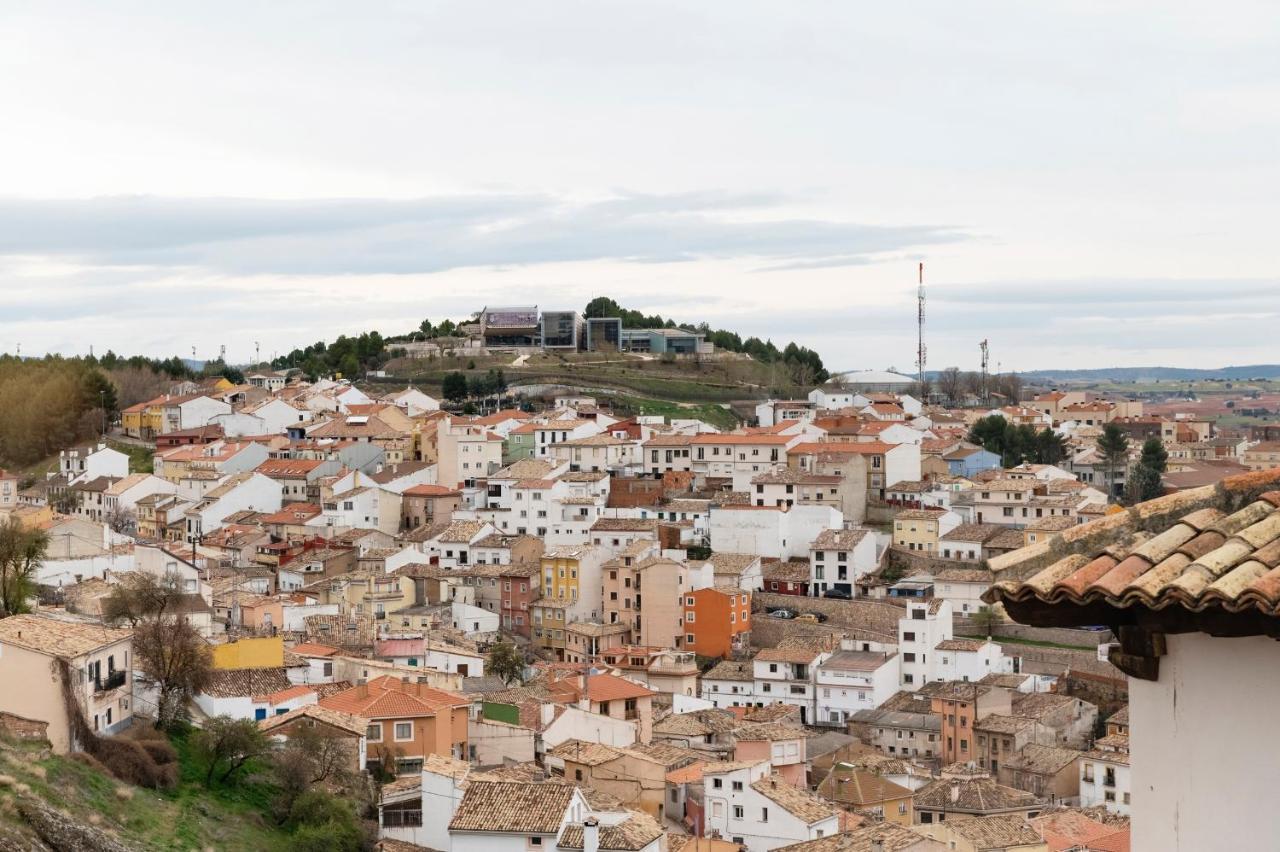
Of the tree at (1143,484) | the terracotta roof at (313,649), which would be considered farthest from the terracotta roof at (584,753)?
the tree at (1143,484)

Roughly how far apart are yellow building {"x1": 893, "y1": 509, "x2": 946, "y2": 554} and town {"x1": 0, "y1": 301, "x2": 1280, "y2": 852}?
0.19 feet

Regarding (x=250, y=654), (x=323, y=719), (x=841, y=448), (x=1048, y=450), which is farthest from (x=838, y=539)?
(x=1048, y=450)

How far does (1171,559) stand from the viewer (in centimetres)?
258

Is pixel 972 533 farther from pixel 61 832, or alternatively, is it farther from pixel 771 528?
pixel 61 832

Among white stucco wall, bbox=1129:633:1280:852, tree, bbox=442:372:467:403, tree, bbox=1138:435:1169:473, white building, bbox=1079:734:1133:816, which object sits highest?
white stucco wall, bbox=1129:633:1280:852

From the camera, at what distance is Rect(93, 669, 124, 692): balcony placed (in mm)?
15880

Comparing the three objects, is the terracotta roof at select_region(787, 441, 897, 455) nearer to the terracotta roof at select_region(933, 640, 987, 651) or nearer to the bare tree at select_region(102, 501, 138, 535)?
the terracotta roof at select_region(933, 640, 987, 651)

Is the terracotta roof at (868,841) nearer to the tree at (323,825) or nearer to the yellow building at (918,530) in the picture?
the tree at (323,825)

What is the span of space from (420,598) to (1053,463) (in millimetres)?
23354

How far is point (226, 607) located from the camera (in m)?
25.6

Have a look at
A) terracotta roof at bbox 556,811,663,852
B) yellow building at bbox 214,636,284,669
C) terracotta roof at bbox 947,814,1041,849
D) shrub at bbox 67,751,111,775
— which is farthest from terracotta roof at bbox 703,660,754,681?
shrub at bbox 67,751,111,775

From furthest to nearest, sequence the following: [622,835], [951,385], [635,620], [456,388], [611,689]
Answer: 1. [951,385]
2. [456,388]
3. [635,620]
4. [611,689]
5. [622,835]

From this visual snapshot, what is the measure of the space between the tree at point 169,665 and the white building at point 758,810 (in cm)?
558

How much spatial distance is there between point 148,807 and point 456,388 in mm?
37208
